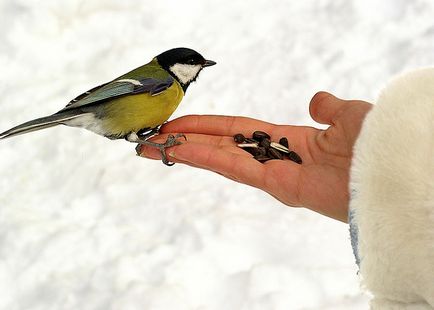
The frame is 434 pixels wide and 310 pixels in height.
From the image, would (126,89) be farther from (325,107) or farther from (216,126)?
(325,107)

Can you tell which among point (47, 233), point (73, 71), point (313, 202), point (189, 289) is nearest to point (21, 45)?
point (73, 71)

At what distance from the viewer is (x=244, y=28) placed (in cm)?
286

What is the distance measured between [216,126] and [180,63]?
8.7 inches

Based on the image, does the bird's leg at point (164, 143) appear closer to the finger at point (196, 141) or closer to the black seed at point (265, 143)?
the finger at point (196, 141)

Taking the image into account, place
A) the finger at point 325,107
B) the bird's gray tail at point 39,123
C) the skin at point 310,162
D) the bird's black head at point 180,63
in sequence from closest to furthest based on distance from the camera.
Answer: the skin at point 310,162 < the finger at point 325,107 < the bird's gray tail at point 39,123 < the bird's black head at point 180,63

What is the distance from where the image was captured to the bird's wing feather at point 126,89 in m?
1.66

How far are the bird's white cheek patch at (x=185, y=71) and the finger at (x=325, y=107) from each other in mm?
408

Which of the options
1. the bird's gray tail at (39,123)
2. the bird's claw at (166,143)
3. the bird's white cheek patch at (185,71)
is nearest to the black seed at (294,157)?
the bird's claw at (166,143)

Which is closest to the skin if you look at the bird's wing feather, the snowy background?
the bird's wing feather

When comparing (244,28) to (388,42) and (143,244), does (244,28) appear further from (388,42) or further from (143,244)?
(143,244)

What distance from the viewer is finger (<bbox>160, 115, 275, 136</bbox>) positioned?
5.77 feet

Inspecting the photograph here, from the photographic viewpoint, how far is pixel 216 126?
1765 mm

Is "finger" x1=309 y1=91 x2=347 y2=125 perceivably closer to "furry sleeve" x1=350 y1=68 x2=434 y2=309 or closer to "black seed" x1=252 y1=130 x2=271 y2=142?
"black seed" x1=252 y1=130 x2=271 y2=142

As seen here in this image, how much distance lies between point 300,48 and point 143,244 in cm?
126
